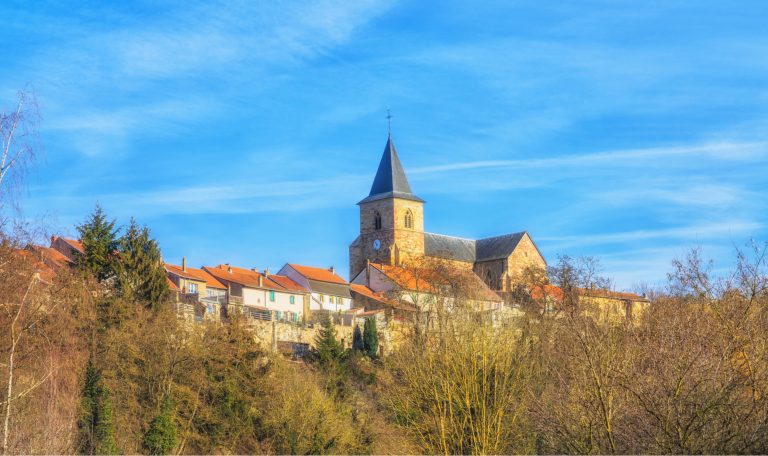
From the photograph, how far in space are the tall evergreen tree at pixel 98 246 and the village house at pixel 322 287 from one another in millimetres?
27163

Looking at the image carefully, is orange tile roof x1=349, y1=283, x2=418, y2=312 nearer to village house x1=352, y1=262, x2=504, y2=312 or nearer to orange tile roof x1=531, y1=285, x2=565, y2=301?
village house x1=352, y1=262, x2=504, y2=312

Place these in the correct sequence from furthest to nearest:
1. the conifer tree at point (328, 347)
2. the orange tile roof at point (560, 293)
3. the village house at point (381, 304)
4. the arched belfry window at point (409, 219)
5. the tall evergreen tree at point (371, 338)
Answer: the arched belfry window at point (409, 219) < the village house at point (381, 304) < the orange tile roof at point (560, 293) < the tall evergreen tree at point (371, 338) < the conifer tree at point (328, 347)

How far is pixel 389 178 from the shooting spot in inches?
3698

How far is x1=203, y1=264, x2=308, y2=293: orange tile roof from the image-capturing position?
66438 millimetres

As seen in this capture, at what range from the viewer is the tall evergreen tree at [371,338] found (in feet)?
182

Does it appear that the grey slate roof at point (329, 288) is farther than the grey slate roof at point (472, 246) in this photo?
No

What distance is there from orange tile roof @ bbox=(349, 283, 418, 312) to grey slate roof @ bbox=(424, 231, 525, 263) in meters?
12.8

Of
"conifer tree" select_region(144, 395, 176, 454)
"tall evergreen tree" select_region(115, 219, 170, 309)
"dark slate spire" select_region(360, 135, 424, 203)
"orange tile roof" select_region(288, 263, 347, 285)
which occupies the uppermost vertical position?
"dark slate spire" select_region(360, 135, 424, 203)

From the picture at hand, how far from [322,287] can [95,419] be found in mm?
37184

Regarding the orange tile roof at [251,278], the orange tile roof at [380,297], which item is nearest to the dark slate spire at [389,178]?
the orange tile roof at [380,297]

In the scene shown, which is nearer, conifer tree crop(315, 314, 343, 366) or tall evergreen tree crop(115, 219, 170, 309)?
tall evergreen tree crop(115, 219, 170, 309)

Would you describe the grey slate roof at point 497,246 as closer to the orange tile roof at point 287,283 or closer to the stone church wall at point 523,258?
the stone church wall at point 523,258

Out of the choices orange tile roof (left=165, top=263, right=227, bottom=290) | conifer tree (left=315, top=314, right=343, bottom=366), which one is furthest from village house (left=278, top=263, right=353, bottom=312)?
conifer tree (left=315, top=314, right=343, bottom=366)

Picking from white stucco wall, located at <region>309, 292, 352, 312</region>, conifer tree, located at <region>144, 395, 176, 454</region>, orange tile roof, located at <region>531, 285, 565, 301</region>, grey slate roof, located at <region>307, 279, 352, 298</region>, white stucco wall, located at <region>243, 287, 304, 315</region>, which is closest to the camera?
conifer tree, located at <region>144, 395, 176, 454</region>
